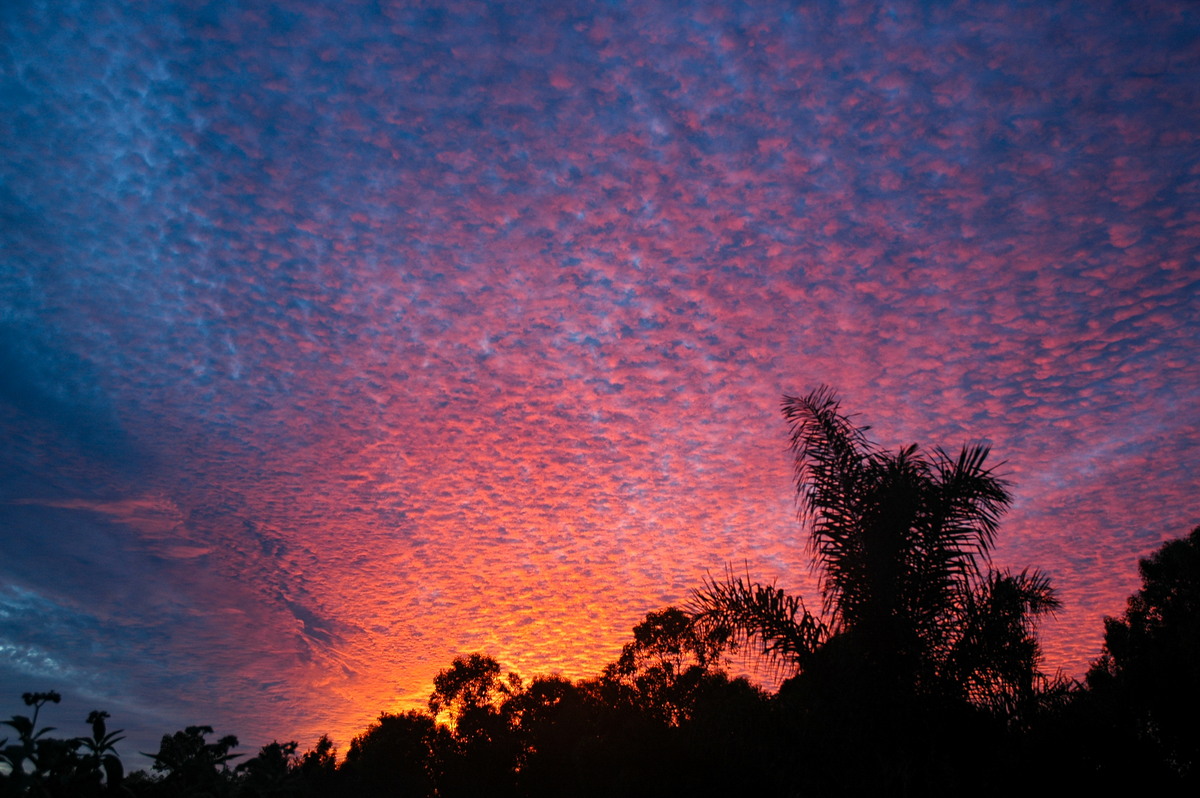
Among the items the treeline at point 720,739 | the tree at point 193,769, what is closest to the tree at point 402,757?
the treeline at point 720,739

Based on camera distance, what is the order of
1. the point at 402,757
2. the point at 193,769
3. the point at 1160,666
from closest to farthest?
the point at 193,769, the point at 1160,666, the point at 402,757

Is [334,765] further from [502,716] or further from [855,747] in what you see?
A: [855,747]

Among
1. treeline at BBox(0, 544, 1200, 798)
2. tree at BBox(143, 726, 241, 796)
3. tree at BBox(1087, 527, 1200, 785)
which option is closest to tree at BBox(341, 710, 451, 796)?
treeline at BBox(0, 544, 1200, 798)

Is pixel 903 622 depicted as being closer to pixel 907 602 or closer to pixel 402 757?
pixel 907 602

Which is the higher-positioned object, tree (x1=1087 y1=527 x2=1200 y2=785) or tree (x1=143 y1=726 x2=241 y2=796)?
tree (x1=1087 y1=527 x2=1200 y2=785)

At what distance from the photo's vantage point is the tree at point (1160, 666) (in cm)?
1351

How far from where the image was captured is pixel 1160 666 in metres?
18.9

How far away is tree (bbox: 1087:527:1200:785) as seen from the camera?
44.3ft

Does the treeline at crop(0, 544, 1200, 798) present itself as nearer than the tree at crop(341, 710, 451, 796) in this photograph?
Yes

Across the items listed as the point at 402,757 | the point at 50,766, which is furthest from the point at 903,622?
the point at 402,757

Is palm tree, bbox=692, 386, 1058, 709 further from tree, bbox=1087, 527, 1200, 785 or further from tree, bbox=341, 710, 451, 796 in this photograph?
tree, bbox=341, 710, 451, 796

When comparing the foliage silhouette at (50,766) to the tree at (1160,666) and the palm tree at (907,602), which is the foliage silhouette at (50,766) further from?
the tree at (1160,666)

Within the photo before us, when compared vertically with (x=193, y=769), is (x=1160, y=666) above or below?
above

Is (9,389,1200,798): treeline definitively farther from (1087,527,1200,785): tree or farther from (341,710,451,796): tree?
(341,710,451,796): tree
